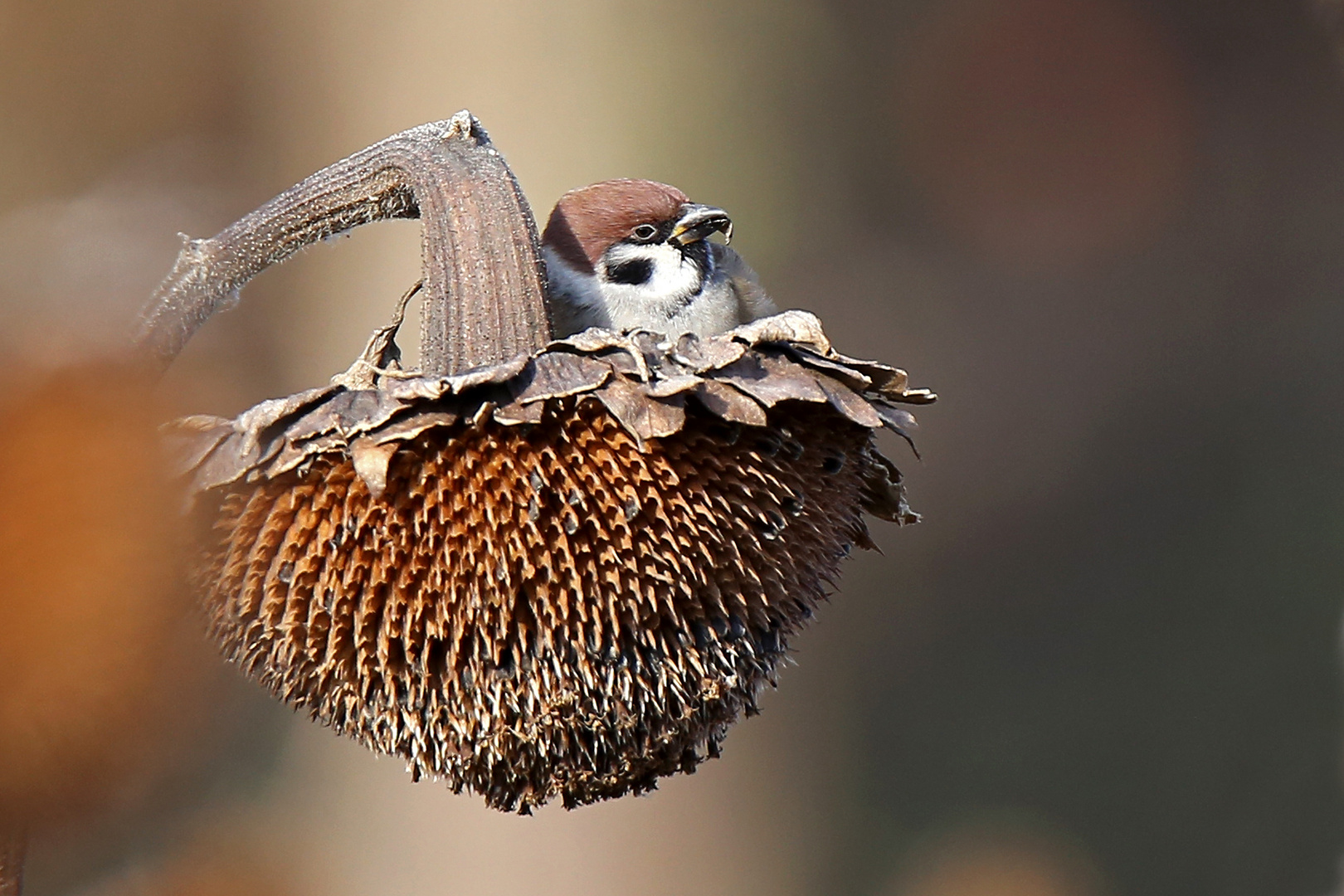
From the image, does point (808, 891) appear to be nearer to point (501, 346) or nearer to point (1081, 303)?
point (1081, 303)

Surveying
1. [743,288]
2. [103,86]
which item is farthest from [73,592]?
[103,86]

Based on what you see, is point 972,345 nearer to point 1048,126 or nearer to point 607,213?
point 1048,126

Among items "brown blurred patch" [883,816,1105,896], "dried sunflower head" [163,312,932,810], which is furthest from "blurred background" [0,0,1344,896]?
"dried sunflower head" [163,312,932,810]

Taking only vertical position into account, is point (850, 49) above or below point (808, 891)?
above

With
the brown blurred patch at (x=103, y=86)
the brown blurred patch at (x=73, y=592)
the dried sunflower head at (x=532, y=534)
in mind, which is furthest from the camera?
the brown blurred patch at (x=103, y=86)

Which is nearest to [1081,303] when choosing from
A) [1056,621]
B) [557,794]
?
[1056,621]

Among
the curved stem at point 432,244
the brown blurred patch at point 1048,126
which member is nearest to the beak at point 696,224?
the curved stem at point 432,244

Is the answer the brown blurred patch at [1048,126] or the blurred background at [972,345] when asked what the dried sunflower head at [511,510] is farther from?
the brown blurred patch at [1048,126]
